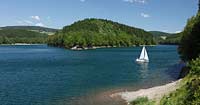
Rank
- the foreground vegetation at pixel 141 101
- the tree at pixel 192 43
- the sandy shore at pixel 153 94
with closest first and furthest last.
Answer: the foreground vegetation at pixel 141 101 → the sandy shore at pixel 153 94 → the tree at pixel 192 43

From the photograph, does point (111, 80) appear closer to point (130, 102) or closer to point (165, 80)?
point (165, 80)

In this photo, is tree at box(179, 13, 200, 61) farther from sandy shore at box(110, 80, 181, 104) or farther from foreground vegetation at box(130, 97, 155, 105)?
foreground vegetation at box(130, 97, 155, 105)

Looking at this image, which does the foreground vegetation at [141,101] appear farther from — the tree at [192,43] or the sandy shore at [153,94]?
the tree at [192,43]

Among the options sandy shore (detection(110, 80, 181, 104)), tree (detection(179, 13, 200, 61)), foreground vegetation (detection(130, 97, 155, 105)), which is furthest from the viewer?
tree (detection(179, 13, 200, 61))

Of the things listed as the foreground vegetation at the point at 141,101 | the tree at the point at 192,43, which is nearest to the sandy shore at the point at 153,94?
the foreground vegetation at the point at 141,101

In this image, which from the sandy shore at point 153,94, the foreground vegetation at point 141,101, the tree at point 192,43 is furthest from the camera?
the tree at point 192,43

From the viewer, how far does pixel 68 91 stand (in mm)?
60844

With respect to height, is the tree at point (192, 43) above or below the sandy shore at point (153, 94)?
above

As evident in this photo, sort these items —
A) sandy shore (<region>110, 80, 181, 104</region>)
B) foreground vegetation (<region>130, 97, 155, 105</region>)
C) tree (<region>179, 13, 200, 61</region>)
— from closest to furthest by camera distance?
1. foreground vegetation (<region>130, 97, 155, 105</region>)
2. sandy shore (<region>110, 80, 181, 104</region>)
3. tree (<region>179, 13, 200, 61</region>)

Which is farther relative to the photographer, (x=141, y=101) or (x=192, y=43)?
(x=192, y=43)

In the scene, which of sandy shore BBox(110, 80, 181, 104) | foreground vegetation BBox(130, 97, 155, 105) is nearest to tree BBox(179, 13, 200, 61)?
sandy shore BBox(110, 80, 181, 104)

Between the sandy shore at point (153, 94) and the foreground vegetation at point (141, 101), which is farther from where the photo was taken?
the sandy shore at point (153, 94)

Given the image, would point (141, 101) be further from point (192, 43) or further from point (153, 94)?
point (192, 43)

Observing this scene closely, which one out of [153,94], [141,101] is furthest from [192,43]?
[141,101]
